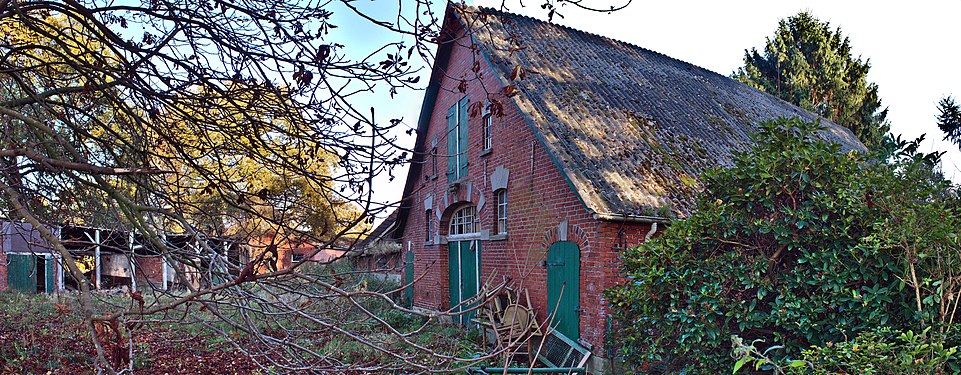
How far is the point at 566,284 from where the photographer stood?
9.97 metres

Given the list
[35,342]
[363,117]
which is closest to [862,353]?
[363,117]

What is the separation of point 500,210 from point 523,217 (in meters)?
1.30

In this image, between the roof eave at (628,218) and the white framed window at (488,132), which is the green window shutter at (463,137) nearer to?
the white framed window at (488,132)

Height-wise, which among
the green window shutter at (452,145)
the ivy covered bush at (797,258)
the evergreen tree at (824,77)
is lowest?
the ivy covered bush at (797,258)

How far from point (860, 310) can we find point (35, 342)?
10.9m

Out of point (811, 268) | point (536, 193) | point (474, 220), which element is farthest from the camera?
point (474, 220)

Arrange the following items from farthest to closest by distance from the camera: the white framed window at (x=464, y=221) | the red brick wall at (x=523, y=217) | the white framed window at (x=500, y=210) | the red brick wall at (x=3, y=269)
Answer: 1. the red brick wall at (x=3, y=269)
2. the white framed window at (x=464, y=221)
3. the white framed window at (x=500, y=210)
4. the red brick wall at (x=523, y=217)

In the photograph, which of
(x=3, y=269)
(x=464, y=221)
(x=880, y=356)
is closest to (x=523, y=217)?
(x=464, y=221)

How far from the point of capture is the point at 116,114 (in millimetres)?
5465

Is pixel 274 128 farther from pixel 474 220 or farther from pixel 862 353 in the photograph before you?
pixel 474 220

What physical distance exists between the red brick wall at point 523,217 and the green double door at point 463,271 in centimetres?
29

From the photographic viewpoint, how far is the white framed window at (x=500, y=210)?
488 inches

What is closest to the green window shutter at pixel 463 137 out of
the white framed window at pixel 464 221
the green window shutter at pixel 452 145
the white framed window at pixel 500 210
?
the green window shutter at pixel 452 145

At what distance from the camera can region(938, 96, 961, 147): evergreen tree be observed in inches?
589
